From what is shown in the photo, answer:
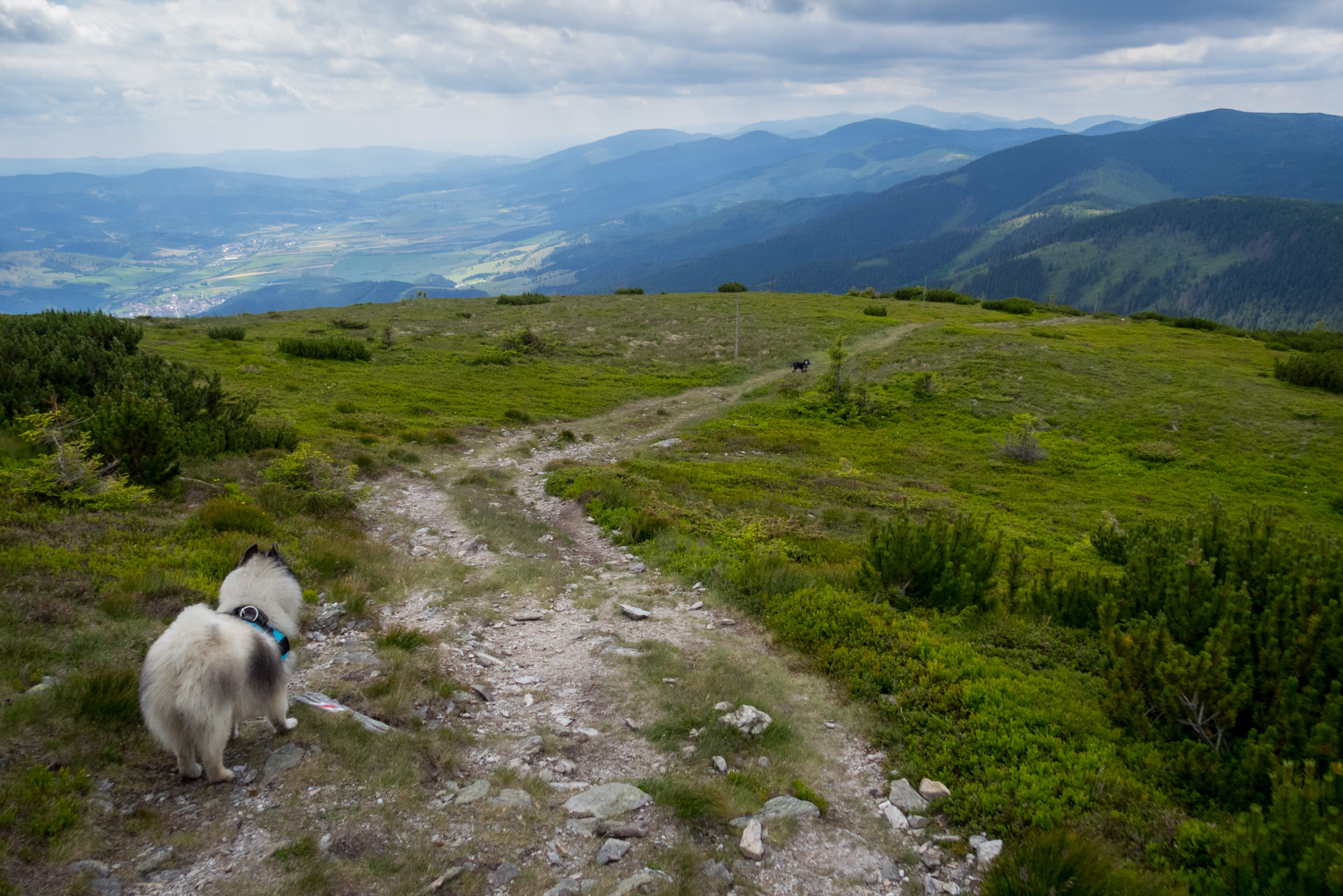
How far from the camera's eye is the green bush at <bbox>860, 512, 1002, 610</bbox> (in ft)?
32.5

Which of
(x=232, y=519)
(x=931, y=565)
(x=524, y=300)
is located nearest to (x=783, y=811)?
(x=931, y=565)

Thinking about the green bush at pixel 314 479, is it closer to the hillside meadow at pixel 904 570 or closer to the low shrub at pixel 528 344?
the hillside meadow at pixel 904 570

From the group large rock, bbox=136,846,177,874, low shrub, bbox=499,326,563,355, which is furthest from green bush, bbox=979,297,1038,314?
large rock, bbox=136,846,177,874

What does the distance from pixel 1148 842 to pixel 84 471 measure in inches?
558

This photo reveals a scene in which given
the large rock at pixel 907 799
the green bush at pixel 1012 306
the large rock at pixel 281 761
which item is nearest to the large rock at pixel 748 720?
the large rock at pixel 907 799

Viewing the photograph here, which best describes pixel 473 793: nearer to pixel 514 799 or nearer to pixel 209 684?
pixel 514 799

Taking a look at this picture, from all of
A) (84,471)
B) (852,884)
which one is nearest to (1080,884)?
(852,884)

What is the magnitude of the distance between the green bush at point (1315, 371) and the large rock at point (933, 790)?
41.9 meters

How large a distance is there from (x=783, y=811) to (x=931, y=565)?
566cm

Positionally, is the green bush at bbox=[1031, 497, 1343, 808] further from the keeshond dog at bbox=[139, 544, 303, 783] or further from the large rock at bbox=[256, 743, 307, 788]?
the keeshond dog at bbox=[139, 544, 303, 783]

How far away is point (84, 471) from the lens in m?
9.53

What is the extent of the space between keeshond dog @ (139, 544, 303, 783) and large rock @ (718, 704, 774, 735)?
→ 14.7ft

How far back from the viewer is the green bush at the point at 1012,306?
5881 cm

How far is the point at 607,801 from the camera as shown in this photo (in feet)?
18.5
